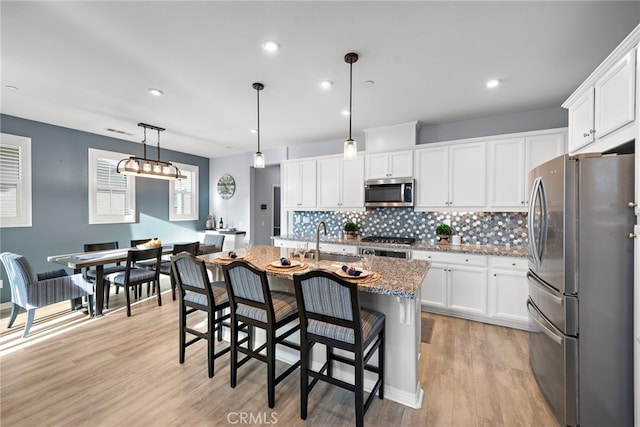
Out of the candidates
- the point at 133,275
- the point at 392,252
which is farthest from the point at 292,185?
the point at 133,275

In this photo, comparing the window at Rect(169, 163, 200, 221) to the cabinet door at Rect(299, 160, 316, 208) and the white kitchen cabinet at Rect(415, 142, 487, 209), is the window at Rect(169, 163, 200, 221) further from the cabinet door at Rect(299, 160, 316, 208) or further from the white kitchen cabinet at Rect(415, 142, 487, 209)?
the white kitchen cabinet at Rect(415, 142, 487, 209)

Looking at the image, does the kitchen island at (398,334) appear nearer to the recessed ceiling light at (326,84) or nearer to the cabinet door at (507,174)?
the recessed ceiling light at (326,84)

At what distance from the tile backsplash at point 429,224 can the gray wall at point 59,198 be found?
348 centimetres

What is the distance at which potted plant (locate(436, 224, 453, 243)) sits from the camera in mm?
3869

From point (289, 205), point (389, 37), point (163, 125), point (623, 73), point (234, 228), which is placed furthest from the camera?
point (234, 228)

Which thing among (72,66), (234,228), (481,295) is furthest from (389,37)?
(234,228)

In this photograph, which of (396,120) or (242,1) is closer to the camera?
(242,1)

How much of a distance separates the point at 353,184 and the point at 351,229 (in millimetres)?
749

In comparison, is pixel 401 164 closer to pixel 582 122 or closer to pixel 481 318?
pixel 582 122

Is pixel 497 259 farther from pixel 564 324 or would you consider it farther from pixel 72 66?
pixel 72 66

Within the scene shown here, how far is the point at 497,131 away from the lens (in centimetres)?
370

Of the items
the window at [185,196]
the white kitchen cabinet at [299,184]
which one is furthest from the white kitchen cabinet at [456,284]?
the window at [185,196]

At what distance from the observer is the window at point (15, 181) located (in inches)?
146

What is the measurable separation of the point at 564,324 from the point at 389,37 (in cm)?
226
